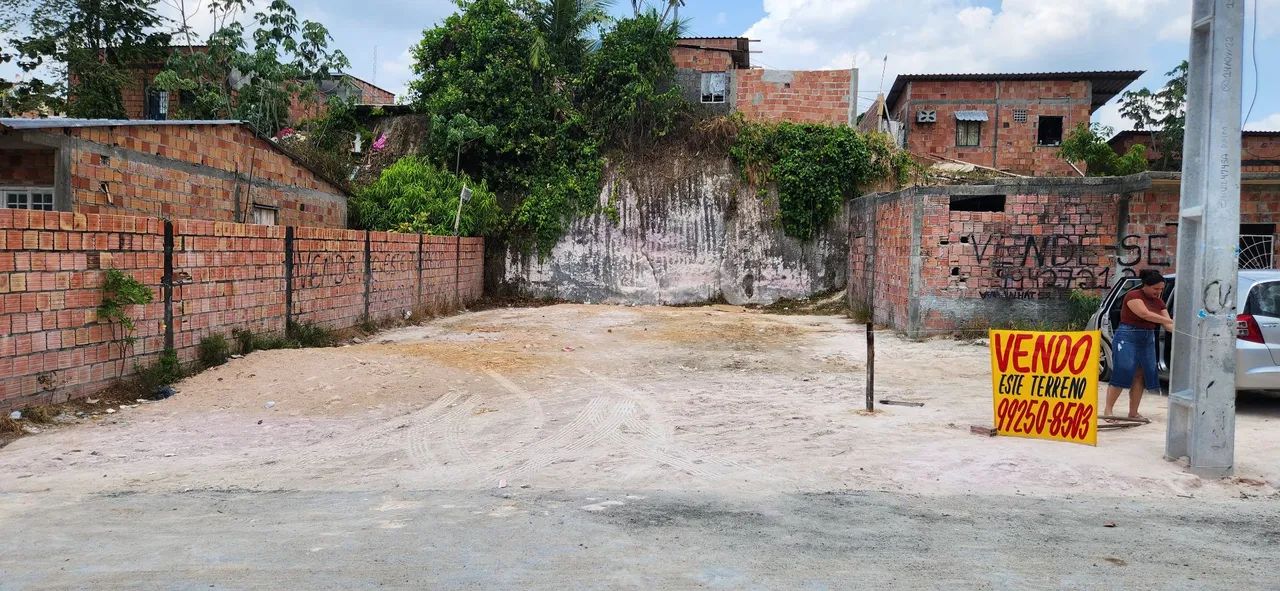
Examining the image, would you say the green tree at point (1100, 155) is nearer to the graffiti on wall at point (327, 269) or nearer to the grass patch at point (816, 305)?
the grass patch at point (816, 305)

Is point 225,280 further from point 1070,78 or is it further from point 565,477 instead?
point 1070,78

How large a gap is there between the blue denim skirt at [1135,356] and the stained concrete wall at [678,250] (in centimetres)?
1333

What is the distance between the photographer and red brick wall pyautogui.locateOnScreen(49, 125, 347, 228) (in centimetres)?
1188

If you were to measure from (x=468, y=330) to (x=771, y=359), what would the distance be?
19.8 ft

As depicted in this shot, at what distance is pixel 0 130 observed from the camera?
10.6 m

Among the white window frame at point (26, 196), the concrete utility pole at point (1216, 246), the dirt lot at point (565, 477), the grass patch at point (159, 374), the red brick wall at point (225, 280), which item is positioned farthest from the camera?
the white window frame at point (26, 196)

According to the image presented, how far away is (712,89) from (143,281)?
17435mm

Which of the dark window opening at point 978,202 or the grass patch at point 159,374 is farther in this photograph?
the dark window opening at point 978,202

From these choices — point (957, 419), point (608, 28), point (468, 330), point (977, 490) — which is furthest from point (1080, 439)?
point (608, 28)

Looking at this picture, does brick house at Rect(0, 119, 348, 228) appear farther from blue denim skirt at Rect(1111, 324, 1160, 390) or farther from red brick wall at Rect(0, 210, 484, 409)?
blue denim skirt at Rect(1111, 324, 1160, 390)

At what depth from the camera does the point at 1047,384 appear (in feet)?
21.9

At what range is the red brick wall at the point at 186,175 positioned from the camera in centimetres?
1188

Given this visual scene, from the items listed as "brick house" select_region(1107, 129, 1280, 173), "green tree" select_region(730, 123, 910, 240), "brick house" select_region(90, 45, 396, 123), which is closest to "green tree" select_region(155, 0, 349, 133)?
"brick house" select_region(90, 45, 396, 123)

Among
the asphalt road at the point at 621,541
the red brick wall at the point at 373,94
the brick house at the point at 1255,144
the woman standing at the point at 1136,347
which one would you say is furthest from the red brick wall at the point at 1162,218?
the red brick wall at the point at 373,94
